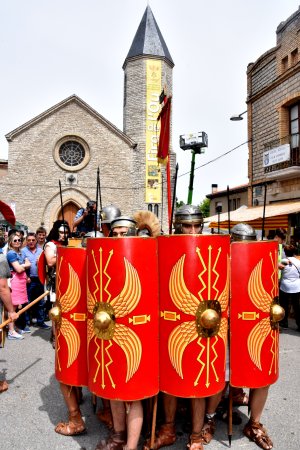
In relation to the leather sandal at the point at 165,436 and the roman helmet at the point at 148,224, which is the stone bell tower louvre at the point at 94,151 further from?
the leather sandal at the point at 165,436

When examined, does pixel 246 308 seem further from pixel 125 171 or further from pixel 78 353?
pixel 125 171

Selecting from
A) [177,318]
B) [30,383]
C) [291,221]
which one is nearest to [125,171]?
[291,221]

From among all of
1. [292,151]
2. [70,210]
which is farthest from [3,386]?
[70,210]

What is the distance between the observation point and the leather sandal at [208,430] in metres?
2.77

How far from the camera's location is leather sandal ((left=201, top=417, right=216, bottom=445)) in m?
2.77

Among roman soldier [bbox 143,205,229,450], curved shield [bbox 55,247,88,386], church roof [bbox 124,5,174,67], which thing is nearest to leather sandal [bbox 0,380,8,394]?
curved shield [bbox 55,247,88,386]

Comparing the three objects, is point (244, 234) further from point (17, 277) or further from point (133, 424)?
point (17, 277)

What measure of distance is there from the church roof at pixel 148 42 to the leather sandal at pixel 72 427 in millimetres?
24246

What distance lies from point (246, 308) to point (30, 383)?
2.67 m

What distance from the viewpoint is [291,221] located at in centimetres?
1262

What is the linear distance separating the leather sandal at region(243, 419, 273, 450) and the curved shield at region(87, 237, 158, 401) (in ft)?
3.23

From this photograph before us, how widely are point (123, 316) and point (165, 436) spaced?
1097 millimetres

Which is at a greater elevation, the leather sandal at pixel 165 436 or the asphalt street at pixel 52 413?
the leather sandal at pixel 165 436

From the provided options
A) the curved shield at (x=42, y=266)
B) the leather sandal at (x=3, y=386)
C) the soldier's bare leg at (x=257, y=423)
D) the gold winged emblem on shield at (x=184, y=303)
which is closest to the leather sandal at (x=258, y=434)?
the soldier's bare leg at (x=257, y=423)
